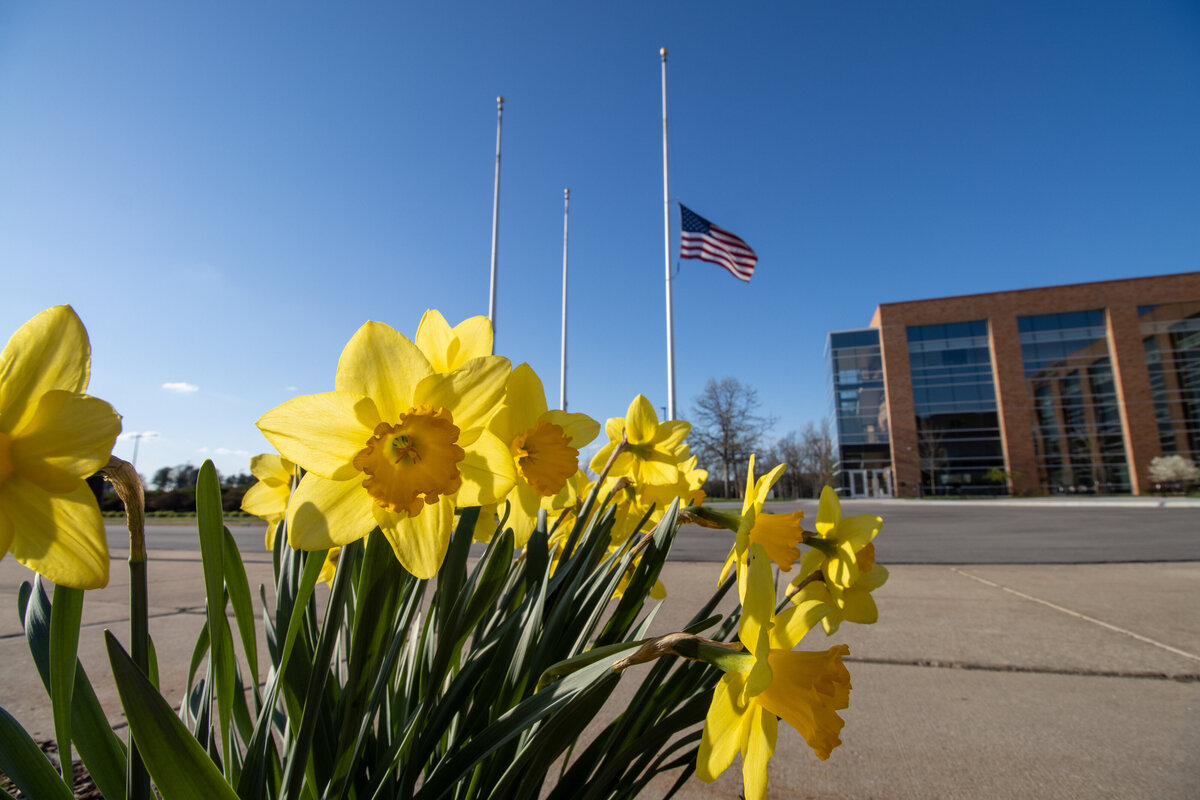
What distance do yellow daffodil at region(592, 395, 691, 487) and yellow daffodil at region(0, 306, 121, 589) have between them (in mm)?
918

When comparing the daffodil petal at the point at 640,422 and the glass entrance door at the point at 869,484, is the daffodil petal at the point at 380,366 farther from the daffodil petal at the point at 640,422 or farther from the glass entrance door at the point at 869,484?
the glass entrance door at the point at 869,484

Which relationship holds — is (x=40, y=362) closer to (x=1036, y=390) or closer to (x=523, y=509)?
(x=523, y=509)

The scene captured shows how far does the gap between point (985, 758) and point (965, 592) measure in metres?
3.15

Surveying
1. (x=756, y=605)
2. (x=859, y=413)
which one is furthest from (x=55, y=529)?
(x=859, y=413)

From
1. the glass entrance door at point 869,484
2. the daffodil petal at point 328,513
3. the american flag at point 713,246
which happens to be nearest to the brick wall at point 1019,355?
the glass entrance door at point 869,484

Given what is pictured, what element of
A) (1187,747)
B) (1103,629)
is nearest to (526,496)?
(1187,747)

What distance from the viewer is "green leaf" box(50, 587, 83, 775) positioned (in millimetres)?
512

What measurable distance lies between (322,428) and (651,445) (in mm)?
744

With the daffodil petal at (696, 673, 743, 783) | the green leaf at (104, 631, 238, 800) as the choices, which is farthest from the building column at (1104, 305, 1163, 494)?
the green leaf at (104, 631, 238, 800)

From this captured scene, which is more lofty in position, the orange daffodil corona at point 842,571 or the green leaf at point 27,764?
the orange daffodil corona at point 842,571

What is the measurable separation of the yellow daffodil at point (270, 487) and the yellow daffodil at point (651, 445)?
0.67 m

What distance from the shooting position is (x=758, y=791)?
1.87 ft

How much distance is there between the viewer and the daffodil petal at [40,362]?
420 millimetres

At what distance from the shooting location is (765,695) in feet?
1.96
